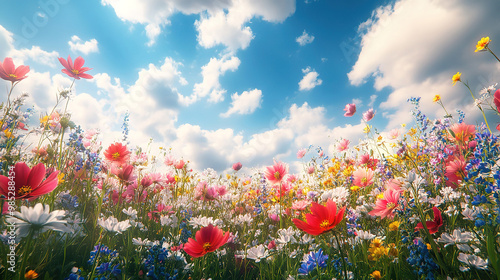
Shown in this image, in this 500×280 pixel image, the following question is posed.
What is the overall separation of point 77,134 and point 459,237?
3468 millimetres

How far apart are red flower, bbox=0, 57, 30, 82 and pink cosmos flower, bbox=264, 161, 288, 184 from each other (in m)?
2.23

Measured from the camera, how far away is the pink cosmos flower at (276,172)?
7.86 feet

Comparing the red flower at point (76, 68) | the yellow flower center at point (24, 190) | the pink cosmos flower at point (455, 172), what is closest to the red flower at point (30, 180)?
the yellow flower center at point (24, 190)

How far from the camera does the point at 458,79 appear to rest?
271 centimetres

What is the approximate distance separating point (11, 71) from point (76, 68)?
454 millimetres

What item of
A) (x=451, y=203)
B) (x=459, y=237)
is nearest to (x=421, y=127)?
(x=451, y=203)

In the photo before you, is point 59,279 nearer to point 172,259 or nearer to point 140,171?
point 172,259

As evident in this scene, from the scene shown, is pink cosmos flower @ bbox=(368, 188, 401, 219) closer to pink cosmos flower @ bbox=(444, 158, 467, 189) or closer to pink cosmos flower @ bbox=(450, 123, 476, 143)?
pink cosmos flower @ bbox=(444, 158, 467, 189)

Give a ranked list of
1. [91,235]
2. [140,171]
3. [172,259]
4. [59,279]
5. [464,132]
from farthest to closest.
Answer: [140,171] < [464,132] < [91,235] < [172,259] < [59,279]

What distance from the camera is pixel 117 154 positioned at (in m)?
2.21

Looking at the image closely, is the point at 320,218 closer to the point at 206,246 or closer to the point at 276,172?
the point at 206,246

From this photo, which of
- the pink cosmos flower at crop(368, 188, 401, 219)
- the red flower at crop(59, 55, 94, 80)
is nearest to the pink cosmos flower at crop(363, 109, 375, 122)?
the pink cosmos flower at crop(368, 188, 401, 219)

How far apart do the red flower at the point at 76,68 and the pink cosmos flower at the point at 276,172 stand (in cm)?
196

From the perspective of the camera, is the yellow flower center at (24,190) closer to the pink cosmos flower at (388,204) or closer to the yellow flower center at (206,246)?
the yellow flower center at (206,246)
